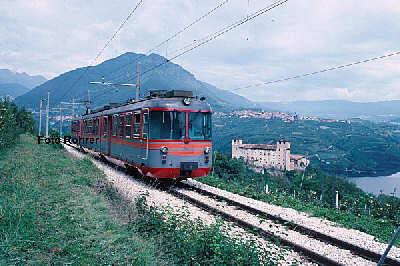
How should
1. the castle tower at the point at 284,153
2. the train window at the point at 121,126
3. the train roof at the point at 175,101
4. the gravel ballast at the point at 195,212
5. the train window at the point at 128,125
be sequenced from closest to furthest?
the gravel ballast at the point at 195,212, the train roof at the point at 175,101, the train window at the point at 128,125, the train window at the point at 121,126, the castle tower at the point at 284,153

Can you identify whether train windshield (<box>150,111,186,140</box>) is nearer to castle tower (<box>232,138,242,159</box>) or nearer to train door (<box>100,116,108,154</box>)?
train door (<box>100,116,108,154</box>)

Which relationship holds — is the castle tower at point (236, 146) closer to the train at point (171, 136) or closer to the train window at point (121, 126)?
the train window at point (121, 126)

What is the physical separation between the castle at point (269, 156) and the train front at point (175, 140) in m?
105

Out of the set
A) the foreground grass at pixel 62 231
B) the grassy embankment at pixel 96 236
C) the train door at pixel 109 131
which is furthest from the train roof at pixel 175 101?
the grassy embankment at pixel 96 236

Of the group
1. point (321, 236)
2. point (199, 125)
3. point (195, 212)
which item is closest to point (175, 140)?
point (199, 125)

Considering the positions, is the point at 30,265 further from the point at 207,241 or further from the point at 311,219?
the point at 311,219

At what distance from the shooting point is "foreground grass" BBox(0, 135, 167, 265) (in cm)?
455

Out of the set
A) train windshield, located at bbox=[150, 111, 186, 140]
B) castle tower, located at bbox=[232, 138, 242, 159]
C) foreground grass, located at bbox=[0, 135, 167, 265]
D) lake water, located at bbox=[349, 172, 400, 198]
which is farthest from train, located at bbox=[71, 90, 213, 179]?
castle tower, located at bbox=[232, 138, 242, 159]

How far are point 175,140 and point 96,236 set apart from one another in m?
6.77

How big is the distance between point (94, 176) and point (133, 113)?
3.18 m

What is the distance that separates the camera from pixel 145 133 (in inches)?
487

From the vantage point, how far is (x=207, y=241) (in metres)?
5.61

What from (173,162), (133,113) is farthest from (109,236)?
(133,113)

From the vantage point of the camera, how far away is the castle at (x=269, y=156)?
12184 cm
